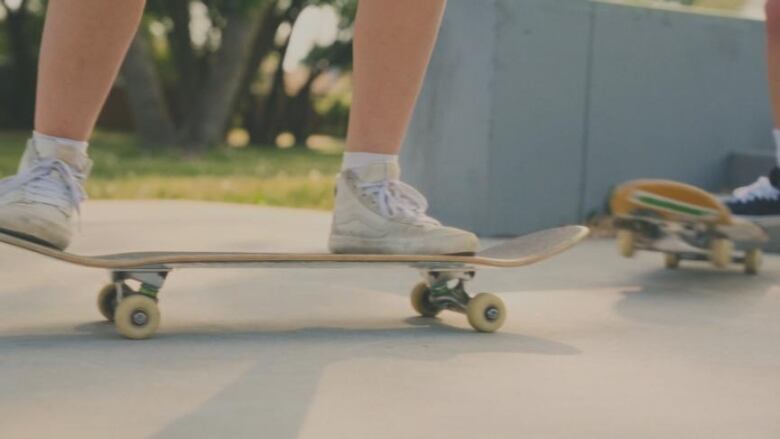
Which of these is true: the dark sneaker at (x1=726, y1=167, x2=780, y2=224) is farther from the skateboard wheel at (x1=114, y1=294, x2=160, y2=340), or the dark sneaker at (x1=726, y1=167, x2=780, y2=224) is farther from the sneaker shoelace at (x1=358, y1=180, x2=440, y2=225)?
the skateboard wheel at (x1=114, y1=294, x2=160, y2=340)

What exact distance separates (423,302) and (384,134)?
0.47 m

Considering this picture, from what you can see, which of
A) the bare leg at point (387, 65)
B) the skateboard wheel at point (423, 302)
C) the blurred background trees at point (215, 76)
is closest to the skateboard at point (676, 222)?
the skateboard wheel at point (423, 302)

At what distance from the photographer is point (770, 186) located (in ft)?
13.6

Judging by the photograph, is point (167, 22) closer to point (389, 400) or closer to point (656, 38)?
point (656, 38)

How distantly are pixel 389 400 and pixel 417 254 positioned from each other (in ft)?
2.15

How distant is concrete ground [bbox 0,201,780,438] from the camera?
1973mm

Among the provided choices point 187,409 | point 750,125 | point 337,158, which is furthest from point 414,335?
point 337,158

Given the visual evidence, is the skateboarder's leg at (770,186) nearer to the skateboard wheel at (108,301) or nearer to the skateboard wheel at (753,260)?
the skateboard wheel at (753,260)

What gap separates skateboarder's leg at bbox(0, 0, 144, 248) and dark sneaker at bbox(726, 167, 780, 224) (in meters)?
2.25

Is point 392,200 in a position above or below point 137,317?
above

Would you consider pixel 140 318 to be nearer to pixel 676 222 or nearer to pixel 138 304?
pixel 138 304

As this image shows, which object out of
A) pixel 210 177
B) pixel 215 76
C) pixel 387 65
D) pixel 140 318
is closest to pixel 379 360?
pixel 140 318

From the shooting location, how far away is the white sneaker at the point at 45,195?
8.06ft

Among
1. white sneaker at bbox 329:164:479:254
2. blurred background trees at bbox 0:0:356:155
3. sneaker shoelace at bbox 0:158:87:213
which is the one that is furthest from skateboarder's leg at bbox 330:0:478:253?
blurred background trees at bbox 0:0:356:155
